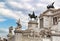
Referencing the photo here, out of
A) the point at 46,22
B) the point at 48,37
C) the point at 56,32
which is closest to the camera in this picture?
the point at 56,32

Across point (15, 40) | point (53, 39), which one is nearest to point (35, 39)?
point (15, 40)

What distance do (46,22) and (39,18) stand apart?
101 inches

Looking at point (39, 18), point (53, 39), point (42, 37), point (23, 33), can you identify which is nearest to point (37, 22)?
point (39, 18)

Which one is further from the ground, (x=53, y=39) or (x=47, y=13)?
(x=47, y=13)

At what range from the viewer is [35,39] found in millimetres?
33531

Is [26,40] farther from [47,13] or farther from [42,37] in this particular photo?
[47,13]

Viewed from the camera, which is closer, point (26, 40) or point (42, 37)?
point (42, 37)

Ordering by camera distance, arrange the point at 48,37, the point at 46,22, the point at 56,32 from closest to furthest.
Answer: the point at 56,32, the point at 48,37, the point at 46,22

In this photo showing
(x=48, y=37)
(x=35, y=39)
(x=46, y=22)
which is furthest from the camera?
(x=46, y=22)

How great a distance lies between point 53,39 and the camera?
2783cm

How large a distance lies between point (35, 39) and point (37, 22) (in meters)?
8.84

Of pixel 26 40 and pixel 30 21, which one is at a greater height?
pixel 30 21

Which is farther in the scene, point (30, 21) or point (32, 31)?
point (30, 21)

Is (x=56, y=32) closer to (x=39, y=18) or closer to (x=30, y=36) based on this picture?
(x=30, y=36)
